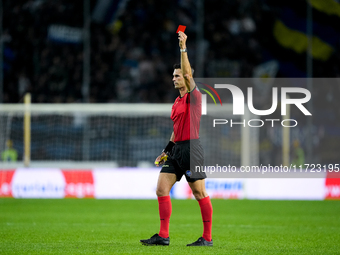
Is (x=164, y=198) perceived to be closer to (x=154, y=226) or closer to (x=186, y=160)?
(x=186, y=160)

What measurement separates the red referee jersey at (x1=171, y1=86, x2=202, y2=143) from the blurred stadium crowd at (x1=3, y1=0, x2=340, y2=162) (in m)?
14.0

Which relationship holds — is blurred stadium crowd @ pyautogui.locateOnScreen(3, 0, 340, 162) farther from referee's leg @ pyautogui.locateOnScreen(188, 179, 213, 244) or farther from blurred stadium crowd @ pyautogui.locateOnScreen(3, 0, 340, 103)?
referee's leg @ pyautogui.locateOnScreen(188, 179, 213, 244)

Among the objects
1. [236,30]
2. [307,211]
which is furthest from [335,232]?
[236,30]

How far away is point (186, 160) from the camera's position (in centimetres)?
670

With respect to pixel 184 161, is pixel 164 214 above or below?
below

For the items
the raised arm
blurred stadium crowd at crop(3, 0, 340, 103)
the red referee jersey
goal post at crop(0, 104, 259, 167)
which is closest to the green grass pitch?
the red referee jersey

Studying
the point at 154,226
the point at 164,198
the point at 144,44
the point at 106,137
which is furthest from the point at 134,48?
the point at 164,198

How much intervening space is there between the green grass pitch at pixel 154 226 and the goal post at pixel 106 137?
348cm

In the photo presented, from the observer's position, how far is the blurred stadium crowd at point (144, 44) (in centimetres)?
2081

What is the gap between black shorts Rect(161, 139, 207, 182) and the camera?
6.64 meters

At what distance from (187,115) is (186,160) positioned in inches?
20.5

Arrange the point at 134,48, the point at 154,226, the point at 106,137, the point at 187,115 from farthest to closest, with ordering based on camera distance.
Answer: the point at 134,48
the point at 106,137
the point at 154,226
the point at 187,115

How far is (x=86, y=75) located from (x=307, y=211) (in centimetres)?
1047

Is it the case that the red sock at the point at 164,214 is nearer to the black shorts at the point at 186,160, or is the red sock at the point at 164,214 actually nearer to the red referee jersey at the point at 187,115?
the black shorts at the point at 186,160
